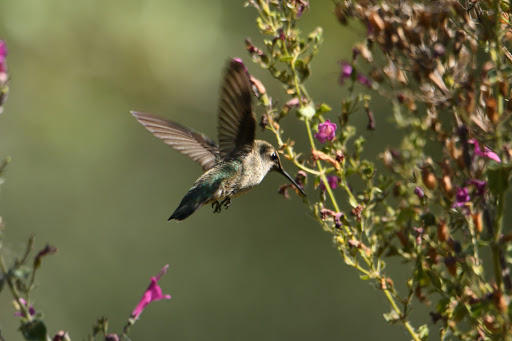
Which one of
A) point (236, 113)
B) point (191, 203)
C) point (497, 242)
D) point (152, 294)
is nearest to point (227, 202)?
point (191, 203)

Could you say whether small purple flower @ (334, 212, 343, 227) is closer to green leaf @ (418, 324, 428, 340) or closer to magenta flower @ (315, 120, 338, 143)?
magenta flower @ (315, 120, 338, 143)

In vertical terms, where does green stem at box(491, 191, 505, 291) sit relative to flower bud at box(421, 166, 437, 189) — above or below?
below

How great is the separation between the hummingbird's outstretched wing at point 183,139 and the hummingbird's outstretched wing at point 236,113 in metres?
0.12

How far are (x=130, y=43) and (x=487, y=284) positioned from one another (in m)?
4.10

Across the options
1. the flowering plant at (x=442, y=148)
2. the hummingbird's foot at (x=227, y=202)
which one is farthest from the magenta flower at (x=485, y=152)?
the hummingbird's foot at (x=227, y=202)

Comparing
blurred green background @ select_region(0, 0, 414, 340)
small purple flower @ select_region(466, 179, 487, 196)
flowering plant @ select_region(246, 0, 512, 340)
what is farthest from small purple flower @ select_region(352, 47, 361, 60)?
blurred green background @ select_region(0, 0, 414, 340)

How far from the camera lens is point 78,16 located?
4953 mm

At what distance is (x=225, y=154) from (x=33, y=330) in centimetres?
115

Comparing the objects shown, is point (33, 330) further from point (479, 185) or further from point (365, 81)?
point (365, 81)

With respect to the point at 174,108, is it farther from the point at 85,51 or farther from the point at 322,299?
the point at 322,299

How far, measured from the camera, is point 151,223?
7551 millimetres

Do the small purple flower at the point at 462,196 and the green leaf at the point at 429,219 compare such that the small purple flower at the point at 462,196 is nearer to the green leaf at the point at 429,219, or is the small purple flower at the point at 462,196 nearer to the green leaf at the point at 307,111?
the green leaf at the point at 429,219

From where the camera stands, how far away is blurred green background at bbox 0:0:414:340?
17.4ft

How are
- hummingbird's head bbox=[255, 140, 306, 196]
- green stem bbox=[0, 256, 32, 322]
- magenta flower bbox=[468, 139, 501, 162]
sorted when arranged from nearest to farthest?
green stem bbox=[0, 256, 32, 322] < magenta flower bbox=[468, 139, 501, 162] < hummingbird's head bbox=[255, 140, 306, 196]
